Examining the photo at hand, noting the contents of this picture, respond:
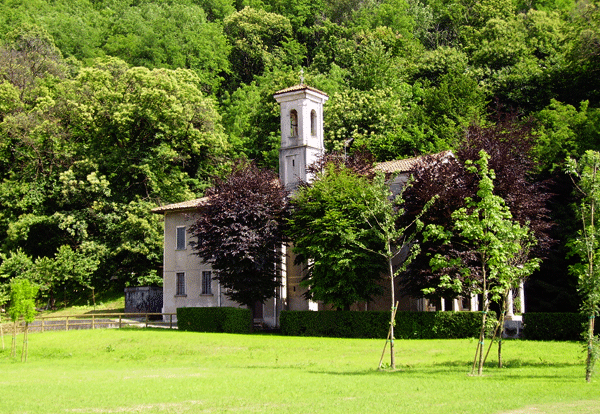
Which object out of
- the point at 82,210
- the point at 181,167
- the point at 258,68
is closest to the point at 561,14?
the point at 258,68

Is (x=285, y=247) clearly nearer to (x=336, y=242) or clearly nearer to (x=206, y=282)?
(x=206, y=282)

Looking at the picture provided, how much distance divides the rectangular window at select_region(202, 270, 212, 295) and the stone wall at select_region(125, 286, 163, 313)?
584 cm

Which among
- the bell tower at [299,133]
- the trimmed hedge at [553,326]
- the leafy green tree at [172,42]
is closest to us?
the trimmed hedge at [553,326]

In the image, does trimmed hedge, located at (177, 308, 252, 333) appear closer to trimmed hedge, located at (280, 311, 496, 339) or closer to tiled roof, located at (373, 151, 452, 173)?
trimmed hedge, located at (280, 311, 496, 339)

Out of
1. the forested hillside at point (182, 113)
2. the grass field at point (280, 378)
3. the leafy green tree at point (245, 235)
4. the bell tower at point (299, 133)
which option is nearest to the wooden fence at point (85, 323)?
the leafy green tree at point (245, 235)

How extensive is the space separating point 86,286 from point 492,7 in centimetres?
5170

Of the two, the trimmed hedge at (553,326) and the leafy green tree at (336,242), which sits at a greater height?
the leafy green tree at (336,242)

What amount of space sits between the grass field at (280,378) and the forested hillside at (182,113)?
17324mm

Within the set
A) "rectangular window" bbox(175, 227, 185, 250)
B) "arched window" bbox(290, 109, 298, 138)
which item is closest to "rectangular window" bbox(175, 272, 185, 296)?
"rectangular window" bbox(175, 227, 185, 250)

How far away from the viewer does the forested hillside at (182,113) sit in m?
52.8

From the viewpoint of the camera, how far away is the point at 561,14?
244 ft

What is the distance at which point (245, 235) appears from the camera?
39438mm

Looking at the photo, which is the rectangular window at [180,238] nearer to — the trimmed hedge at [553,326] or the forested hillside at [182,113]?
the forested hillside at [182,113]

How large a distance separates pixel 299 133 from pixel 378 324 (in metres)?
14.4
